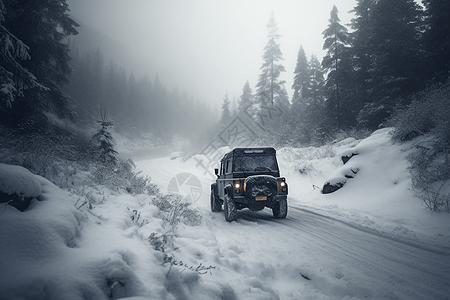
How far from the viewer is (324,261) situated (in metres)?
3.53

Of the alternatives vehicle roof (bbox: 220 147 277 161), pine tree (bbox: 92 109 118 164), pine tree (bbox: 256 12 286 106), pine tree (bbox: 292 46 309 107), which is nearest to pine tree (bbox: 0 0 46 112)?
pine tree (bbox: 92 109 118 164)

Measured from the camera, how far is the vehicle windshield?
6.70m

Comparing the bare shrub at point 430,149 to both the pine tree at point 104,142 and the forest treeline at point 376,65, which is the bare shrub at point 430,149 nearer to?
the forest treeline at point 376,65

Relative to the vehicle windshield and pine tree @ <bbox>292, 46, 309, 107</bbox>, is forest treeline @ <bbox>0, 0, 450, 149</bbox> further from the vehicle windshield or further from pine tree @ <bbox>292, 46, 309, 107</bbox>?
the vehicle windshield

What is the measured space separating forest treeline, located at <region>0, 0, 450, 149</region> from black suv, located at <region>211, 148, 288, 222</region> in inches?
300

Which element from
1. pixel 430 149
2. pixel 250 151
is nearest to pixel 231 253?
pixel 250 151

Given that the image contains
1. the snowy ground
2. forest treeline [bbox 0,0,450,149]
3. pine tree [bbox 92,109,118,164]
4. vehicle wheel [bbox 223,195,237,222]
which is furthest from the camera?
pine tree [bbox 92,109,118,164]

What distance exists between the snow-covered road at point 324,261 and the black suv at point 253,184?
765 mm

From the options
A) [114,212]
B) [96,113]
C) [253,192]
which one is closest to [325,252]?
[253,192]

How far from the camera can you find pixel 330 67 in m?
21.6

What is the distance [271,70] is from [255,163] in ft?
91.9

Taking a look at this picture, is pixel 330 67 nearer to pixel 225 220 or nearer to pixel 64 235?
pixel 225 220

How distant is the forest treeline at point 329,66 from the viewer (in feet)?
28.5

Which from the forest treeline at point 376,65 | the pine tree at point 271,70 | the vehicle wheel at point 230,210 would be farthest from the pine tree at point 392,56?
the pine tree at point 271,70
